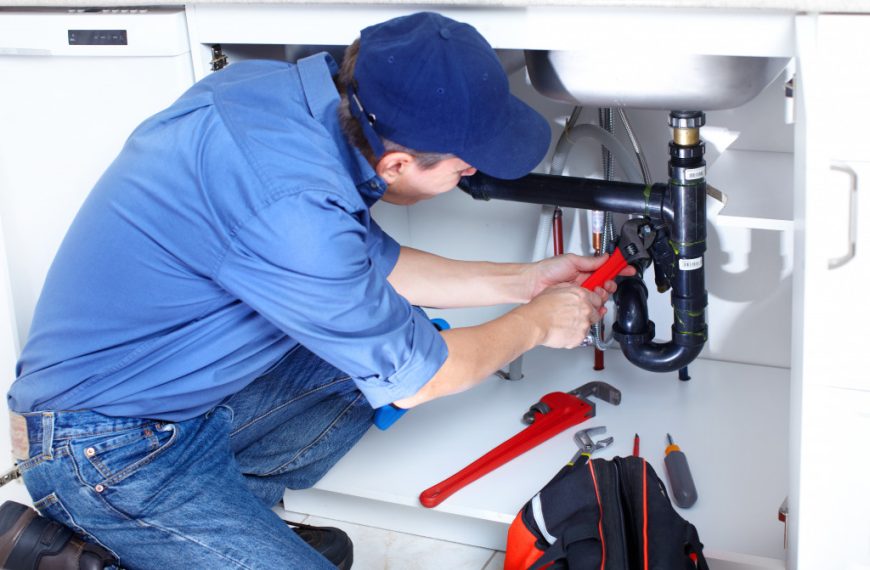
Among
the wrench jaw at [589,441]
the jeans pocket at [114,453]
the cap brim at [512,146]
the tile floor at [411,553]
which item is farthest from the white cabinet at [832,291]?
the jeans pocket at [114,453]

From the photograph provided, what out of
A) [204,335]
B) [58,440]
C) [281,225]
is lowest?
[58,440]

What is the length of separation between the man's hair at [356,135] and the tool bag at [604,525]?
19.1 inches

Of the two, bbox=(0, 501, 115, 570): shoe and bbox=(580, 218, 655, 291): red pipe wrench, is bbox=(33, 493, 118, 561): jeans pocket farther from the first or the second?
bbox=(580, 218, 655, 291): red pipe wrench

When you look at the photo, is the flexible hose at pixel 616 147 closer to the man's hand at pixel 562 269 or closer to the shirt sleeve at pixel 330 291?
the man's hand at pixel 562 269

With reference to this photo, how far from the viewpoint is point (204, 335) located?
4.07 ft

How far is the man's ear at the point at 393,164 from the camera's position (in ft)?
3.77

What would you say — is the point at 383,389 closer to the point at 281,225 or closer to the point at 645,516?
the point at 281,225

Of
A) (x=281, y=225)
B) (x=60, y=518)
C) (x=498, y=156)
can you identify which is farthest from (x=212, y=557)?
(x=498, y=156)

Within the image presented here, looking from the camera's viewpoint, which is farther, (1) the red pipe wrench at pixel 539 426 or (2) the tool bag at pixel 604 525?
(1) the red pipe wrench at pixel 539 426

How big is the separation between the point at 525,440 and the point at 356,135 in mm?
697

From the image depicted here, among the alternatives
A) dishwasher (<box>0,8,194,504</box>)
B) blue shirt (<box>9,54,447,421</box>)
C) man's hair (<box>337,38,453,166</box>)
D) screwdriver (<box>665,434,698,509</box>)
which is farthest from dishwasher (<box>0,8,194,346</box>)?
screwdriver (<box>665,434,698,509</box>)

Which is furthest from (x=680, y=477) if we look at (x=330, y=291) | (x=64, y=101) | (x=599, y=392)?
(x=64, y=101)

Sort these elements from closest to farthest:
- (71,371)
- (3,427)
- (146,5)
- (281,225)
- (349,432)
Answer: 1. (281,225)
2. (71,371)
3. (146,5)
4. (349,432)
5. (3,427)

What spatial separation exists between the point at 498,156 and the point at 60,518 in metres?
0.70
